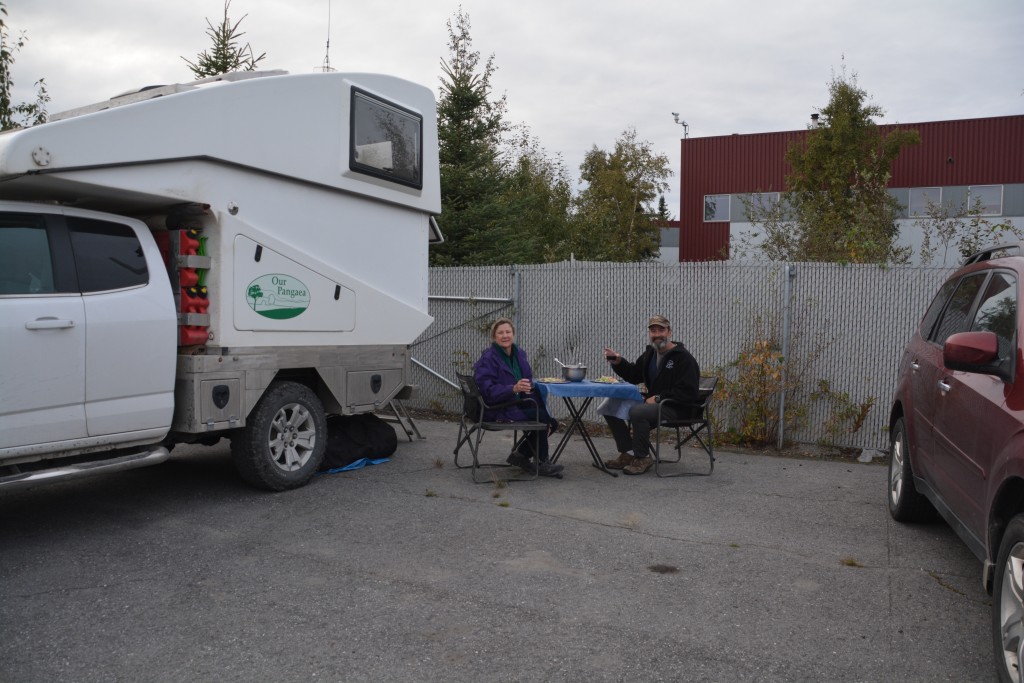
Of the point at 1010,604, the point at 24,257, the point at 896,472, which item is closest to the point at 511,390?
the point at 896,472

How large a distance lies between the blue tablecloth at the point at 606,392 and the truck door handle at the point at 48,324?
3794mm

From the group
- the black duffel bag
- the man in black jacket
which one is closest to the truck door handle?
the black duffel bag

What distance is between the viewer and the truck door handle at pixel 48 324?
500cm

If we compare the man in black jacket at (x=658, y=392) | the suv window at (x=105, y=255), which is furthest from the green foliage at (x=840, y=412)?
the suv window at (x=105, y=255)

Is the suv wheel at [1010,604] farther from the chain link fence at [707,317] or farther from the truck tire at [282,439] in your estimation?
the chain link fence at [707,317]

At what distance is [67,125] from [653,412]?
499cm

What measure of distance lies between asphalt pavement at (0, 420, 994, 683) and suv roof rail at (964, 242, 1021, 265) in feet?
6.03

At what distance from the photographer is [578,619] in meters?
4.15

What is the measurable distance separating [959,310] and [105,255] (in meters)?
5.41

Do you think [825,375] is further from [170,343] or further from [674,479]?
[170,343]

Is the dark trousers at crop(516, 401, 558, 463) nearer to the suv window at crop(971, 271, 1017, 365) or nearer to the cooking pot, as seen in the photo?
the cooking pot

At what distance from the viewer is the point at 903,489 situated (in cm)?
577

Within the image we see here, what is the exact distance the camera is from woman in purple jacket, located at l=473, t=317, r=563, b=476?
7.26 meters

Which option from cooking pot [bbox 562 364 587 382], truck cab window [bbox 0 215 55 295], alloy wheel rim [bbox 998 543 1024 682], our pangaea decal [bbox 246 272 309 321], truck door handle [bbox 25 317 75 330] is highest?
truck cab window [bbox 0 215 55 295]
